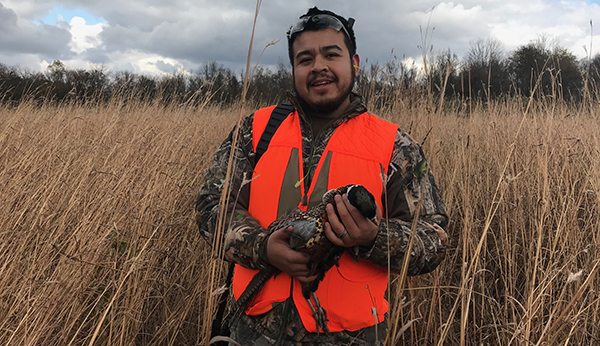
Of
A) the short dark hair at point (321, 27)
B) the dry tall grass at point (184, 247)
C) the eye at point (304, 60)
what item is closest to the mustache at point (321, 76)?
the eye at point (304, 60)

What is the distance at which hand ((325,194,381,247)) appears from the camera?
125cm

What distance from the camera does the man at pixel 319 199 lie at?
56.7 inches

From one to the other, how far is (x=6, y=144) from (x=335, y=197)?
4.77 m

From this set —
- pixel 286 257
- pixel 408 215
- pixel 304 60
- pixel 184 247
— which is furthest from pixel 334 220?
pixel 184 247

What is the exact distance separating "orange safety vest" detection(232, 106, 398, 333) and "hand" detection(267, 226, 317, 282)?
0.44ft

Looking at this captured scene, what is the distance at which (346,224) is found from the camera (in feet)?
4.19

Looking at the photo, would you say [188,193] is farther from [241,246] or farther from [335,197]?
[335,197]

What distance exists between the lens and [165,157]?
3.77 m

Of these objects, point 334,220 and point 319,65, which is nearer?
point 334,220

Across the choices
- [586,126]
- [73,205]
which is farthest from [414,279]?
[586,126]

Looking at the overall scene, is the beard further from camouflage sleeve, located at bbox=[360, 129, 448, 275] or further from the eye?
camouflage sleeve, located at bbox=[360, 129, 448, 275]

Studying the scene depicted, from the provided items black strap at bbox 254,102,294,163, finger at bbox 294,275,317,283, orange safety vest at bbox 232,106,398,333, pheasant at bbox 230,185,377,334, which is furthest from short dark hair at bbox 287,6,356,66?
finger at bbox 294,275,317,283

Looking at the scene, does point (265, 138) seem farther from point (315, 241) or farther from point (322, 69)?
point (315, 241)

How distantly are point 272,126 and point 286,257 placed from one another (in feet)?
2.46
